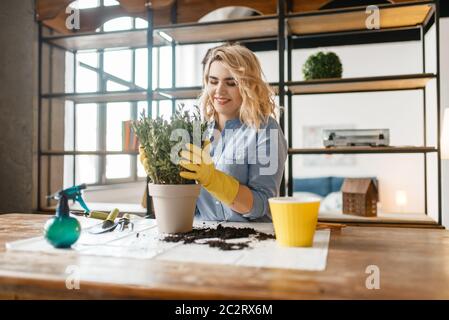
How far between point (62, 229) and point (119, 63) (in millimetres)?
3683

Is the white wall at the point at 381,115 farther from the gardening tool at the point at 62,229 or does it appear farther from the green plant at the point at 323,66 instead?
the gardening tool at the point at 62,229

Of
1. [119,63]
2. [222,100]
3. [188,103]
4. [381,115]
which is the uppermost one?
[119,63]

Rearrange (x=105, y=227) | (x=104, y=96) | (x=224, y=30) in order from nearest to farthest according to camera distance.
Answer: (x=105, y=227), (x=224, y=30), (x=104, y=96)

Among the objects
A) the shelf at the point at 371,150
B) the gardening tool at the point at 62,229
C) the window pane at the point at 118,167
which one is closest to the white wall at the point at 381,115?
the window pane at the point at 118,167

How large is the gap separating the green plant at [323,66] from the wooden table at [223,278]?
1.86m

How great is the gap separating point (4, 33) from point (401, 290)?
10.4ft

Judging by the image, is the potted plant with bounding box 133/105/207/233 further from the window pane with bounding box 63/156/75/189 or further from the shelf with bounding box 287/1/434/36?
the window pane with bounding box 63/156/75/189

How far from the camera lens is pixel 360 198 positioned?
2.54 m

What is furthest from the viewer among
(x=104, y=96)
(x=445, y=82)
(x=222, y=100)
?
(x=445, y=82)

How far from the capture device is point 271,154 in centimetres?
155

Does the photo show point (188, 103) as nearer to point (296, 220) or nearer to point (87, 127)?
point (87, 127)

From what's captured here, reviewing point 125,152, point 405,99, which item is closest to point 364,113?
point 405,99

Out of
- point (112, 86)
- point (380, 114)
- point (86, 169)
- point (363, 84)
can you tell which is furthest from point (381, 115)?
point (86, 169)

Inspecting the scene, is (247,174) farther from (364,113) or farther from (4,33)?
(364,113)
